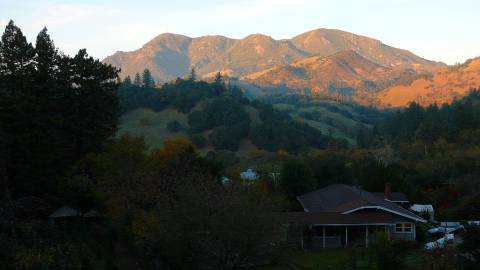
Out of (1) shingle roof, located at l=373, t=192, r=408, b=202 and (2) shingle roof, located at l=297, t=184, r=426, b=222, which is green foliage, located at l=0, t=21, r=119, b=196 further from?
(1) shingle roof, located at l=373, t=192, r=408, b=202

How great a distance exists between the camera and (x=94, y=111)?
4184 cm

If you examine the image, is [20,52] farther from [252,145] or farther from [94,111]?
[252,145]

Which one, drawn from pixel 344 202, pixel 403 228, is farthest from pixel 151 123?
pixel 403 228

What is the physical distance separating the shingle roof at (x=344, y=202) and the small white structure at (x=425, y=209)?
16.6 feet

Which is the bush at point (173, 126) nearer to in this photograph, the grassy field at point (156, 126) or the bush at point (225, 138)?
the grassy field at point (156, 126)

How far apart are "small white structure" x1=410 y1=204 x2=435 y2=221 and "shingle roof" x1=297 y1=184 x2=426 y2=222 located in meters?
5.06

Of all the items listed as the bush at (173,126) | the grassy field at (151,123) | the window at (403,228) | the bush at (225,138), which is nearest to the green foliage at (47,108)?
the window at (403,228)

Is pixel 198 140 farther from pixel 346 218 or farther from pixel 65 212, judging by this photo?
pixel 346 218

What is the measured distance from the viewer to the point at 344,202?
40094 millimetres

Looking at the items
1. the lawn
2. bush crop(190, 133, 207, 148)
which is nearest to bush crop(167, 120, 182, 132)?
bush crop(190, 133, 207, 148)

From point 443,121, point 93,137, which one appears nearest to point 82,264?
point 93,137

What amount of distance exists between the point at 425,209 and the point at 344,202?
10382 millimetres

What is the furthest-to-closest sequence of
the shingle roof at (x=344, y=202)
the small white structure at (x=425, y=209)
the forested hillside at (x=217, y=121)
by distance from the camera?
the forested hillside at (x=217, y=121) < the small white structure at (x=425, y=209) < the shingle roof at (x=344, y=202)

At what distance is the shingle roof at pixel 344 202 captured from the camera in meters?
36.4
